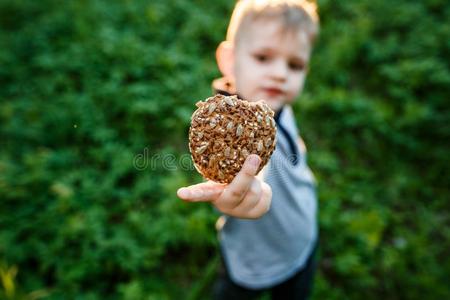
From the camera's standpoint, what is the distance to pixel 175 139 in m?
3.33

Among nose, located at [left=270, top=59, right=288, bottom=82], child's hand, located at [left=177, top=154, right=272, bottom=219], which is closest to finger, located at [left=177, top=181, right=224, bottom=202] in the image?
child's hand, located at [left=177, top=154, right=272, bottom=219]

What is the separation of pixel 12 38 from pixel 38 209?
2.13 m

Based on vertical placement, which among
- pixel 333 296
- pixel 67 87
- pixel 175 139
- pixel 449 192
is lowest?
pixel 333 296

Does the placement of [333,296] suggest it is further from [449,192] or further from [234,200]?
[234,200]

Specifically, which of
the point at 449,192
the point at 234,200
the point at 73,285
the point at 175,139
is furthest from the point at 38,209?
the point at 449,192

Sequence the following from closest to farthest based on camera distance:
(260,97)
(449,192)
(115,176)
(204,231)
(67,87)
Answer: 1. (260,97)
2. (204,231)
3. (115,176)
4. (449,192)
5. (67,87)

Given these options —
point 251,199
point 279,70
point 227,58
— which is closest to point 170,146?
point 227,58

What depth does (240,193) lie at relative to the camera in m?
1.21

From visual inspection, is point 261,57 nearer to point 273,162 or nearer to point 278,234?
point 273,162

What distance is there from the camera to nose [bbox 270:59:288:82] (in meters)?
1.75

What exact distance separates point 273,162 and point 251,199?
396mm
